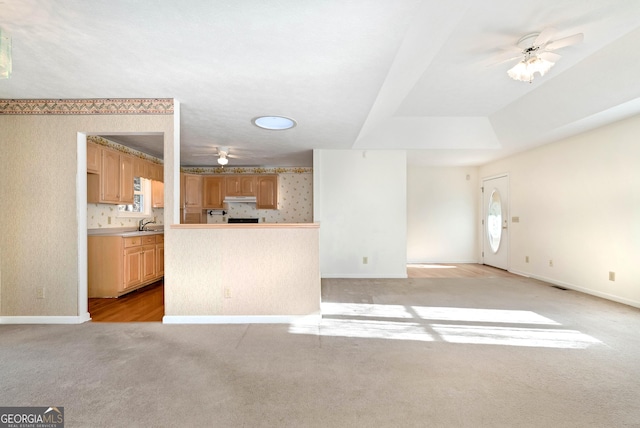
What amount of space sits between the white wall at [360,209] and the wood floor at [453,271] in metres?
0.79

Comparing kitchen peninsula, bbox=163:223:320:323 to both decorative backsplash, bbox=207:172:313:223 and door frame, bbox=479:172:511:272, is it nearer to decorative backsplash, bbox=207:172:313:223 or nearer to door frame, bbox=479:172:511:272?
decorative backsplash, bbox=207:172:313:223

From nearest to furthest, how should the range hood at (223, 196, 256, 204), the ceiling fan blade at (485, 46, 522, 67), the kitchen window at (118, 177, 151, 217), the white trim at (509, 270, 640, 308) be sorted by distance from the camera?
1. the ceiling fan blade at (485, 46, 522, 67)
2. the white trim at (509, 270, 640, 308)
3. the kitchen window at (118, 177, 151, 217)
4. the range hood at (223, 196, 256, 204)

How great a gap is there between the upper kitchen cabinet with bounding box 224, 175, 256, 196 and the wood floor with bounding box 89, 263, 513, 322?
2.61 meters

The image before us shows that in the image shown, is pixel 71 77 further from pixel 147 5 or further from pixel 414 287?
pixel 414 287

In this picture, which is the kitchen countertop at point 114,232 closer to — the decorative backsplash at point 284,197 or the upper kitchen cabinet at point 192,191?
the upper kitchen cabinet at point 192,191

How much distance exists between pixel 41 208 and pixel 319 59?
3.31 metres

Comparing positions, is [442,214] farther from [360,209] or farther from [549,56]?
[549,56]

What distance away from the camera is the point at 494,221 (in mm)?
6438

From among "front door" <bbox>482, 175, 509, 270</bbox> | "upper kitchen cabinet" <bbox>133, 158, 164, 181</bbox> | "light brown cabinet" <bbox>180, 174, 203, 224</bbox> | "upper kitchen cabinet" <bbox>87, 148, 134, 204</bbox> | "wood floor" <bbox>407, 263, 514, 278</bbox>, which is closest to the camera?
"upper kitchen cabinet" <bbox>87, 148, 134, 204</bbox>

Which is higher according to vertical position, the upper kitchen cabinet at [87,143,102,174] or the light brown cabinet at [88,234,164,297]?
the upper kitchen cabinet at [87,143,102,174]

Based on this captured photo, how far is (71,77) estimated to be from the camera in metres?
2.56

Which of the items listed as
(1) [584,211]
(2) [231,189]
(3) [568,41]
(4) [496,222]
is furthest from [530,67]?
(2) [231,189]

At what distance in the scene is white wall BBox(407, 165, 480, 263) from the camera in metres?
6.95

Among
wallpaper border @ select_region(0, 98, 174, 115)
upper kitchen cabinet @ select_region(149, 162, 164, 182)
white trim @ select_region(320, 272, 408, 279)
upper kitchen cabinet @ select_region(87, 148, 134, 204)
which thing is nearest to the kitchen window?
upper kitchen cabinet @ select_region(149, 162, 164, 182)
